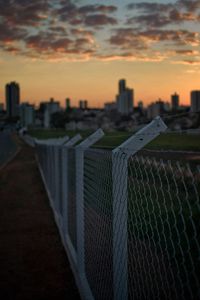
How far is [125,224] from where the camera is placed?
3000 millimetres

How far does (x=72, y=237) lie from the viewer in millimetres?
6195

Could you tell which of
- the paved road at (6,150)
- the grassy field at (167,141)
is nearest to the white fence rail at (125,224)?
the grassy field at (167,141)

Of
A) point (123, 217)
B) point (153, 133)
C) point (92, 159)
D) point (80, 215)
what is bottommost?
point (80, 215)

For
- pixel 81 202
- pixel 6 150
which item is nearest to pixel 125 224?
pixel 81 202

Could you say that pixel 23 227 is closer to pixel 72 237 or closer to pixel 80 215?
pixel 72 237

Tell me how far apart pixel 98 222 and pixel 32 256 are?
2.41 metres

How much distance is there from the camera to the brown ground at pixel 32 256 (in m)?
5.15

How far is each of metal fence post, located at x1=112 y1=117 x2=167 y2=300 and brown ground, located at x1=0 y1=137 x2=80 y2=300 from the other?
1.97 m

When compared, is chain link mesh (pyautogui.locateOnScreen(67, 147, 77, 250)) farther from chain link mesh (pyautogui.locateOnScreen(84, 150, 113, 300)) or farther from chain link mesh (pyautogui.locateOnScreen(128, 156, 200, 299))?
chain link mesh (pyautogui.locateOnScreen(128, 156, 200, 299))

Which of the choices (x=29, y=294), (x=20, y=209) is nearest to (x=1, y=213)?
(x=20, y=209)

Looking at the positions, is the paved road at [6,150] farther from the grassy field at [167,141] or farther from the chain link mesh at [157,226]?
the chain link mesh at [157,226]

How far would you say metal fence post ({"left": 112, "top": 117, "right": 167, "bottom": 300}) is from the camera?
9.75 ft

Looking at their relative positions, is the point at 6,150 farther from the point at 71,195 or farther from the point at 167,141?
the point at 71,195

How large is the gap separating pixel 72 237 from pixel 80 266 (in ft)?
3.90
